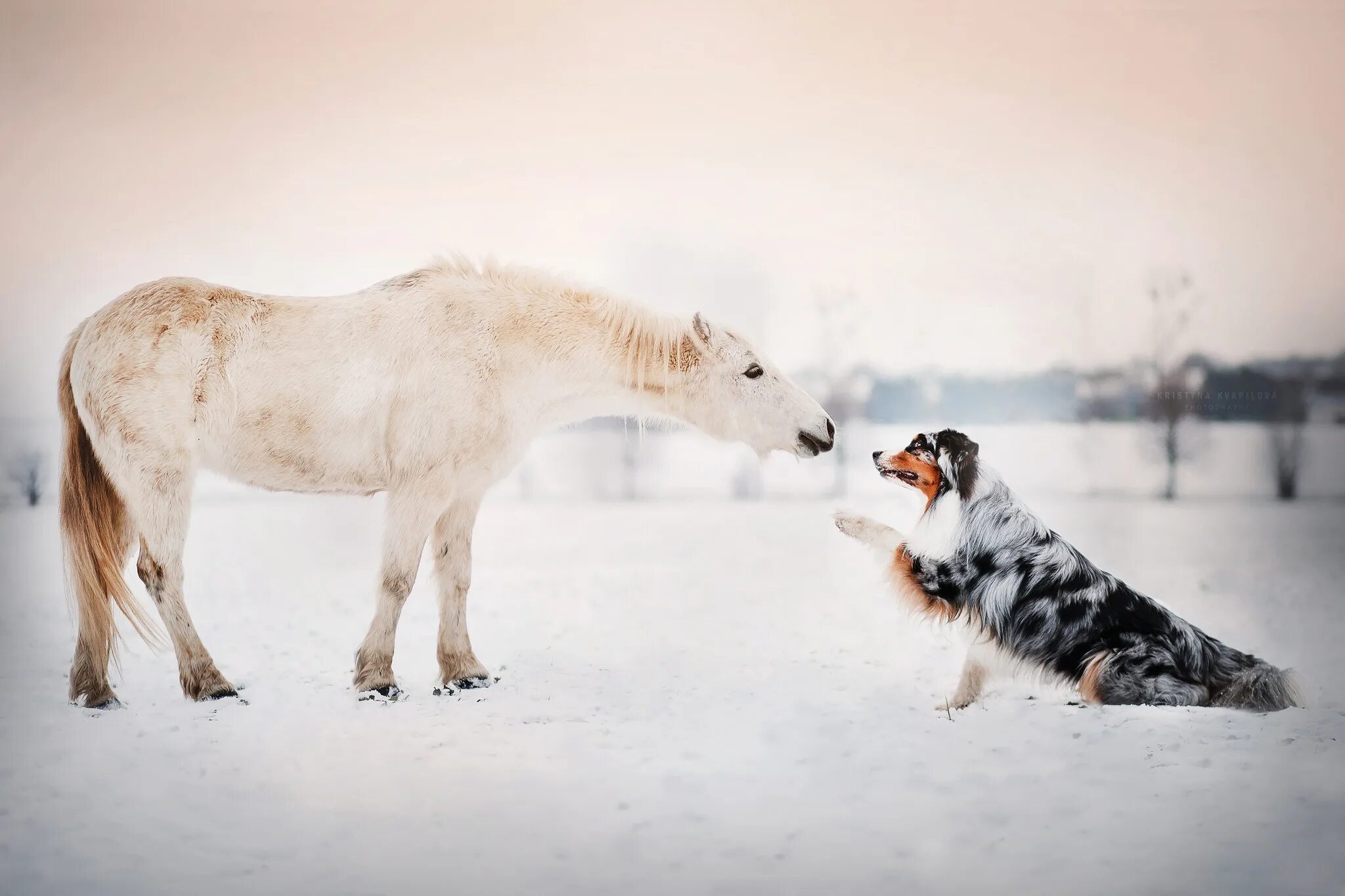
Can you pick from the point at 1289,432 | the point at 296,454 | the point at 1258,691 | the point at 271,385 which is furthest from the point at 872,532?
the point at 1289,432

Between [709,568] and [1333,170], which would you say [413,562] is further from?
[1333,170]

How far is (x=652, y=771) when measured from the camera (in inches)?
115

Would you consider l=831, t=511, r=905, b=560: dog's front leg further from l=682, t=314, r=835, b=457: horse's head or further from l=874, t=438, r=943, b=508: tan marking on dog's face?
l=682, t=314, r=835, b=457: horse's head

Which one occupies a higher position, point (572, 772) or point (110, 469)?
point (110, 469)

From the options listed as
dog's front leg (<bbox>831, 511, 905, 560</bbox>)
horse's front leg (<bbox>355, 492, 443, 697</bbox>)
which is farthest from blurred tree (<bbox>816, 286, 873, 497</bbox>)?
horse's front leg (<bbox>355, 492, 443, 697</bbox>)

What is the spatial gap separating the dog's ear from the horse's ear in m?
0.97

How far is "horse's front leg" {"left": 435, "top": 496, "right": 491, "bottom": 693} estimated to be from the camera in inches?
138

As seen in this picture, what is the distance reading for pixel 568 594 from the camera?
498cm

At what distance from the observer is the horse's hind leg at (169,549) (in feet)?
10.3

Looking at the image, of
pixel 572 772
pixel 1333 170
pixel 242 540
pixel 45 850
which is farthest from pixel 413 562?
pixel 1333 170

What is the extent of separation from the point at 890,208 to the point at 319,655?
12.0ft

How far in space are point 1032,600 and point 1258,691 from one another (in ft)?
2.46

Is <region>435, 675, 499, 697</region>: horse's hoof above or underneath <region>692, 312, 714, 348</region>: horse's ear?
underneath

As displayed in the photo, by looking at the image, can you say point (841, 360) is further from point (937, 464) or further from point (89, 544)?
point (89, 544)
